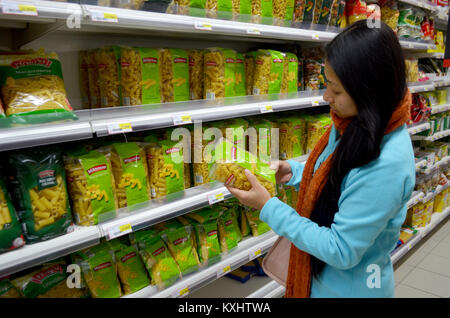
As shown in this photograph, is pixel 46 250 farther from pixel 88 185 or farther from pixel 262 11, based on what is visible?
pixel 262 11

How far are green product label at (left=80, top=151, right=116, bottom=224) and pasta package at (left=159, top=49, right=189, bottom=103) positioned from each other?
0.47m

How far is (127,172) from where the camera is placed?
1.45 m

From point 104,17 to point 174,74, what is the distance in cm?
53

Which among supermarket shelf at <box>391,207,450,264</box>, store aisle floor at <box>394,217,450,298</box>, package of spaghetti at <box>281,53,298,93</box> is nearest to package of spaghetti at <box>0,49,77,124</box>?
package of spaghetti at <box>281,53,298,93</box>

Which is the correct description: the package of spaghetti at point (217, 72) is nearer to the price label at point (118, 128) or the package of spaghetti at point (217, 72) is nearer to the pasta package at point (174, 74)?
the pasta package at point (174, 74)

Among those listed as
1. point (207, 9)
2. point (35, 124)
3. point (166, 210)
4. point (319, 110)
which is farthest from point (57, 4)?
point (319, 110)

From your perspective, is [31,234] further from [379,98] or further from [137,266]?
[379,98]

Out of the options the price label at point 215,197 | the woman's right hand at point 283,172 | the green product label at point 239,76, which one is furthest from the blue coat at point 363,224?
the green product label at point 239,76

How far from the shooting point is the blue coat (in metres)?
0.90

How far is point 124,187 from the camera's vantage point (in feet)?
4.77

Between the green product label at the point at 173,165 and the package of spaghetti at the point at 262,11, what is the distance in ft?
2.72

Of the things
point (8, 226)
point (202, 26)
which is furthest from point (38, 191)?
point (202, 26)

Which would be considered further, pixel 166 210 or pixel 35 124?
pixel 166 210
